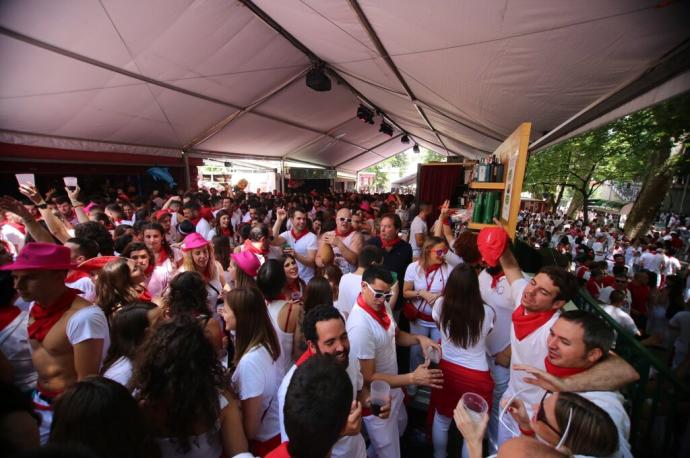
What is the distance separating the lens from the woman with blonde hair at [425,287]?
321 cm

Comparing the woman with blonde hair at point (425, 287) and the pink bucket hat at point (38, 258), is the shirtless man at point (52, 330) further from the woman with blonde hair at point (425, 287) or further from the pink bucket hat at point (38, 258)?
the woman with blonde hair at point (425, 287)

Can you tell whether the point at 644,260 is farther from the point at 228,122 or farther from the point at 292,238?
the point at 228,122

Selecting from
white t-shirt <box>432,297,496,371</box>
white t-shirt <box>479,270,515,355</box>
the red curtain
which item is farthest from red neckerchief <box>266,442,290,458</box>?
the red curtain

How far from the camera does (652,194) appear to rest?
13.0 metres

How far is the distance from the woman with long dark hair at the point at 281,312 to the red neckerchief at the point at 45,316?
45.0 inches

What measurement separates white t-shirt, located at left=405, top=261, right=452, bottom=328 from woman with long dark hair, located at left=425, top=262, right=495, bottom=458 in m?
0.78

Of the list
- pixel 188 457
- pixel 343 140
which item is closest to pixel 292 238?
pixel 188 457

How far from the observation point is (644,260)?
8.24 metres

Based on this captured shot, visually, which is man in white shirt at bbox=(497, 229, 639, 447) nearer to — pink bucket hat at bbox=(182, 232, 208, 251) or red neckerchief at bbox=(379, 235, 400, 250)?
red neckerchief at bbox=(379, 235, 400, 250)

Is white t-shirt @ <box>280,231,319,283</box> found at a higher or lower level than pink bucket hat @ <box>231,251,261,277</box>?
lower

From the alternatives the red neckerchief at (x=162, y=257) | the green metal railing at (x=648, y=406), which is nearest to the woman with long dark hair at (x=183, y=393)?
the green metal railing at (x=648, y=406)

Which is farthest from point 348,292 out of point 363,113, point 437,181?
point 363,113

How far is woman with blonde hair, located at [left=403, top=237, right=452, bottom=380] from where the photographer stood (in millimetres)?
3207

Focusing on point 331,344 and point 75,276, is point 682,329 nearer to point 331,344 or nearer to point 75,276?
point 331,344
